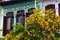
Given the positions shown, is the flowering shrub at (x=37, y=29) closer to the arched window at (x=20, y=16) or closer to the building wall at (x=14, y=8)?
the building wall at (x=14, y=8)

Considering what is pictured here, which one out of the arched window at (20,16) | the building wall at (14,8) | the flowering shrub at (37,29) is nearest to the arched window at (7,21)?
the building wall at (14,8)

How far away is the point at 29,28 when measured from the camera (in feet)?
50.0

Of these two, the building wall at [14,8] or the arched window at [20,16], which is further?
the arched window at [20,16]

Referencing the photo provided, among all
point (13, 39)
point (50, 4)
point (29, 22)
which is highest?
point (50, 4)

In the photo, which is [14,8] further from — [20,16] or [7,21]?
[7,21]

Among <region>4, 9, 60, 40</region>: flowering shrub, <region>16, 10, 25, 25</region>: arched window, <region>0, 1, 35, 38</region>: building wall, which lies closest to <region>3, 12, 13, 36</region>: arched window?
<region>0, 1, 35, 38</region>: building wall

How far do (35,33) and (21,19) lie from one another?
5837 mm

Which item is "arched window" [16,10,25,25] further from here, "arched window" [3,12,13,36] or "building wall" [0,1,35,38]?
"arched window" [3,12,13,36]

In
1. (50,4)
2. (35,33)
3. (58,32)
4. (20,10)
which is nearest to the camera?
(35,33)

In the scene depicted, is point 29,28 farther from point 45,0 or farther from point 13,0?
point 13,0

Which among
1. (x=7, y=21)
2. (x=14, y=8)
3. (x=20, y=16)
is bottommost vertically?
(x=7, y=21)

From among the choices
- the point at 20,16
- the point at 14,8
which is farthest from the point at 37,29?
the point at 14,8

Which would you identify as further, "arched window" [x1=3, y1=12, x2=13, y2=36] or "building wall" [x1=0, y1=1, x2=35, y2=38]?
"arched window" [x1=3, y1=12, x2=13, y2=36]

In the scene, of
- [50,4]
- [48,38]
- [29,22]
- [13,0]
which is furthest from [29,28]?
[13,0]
